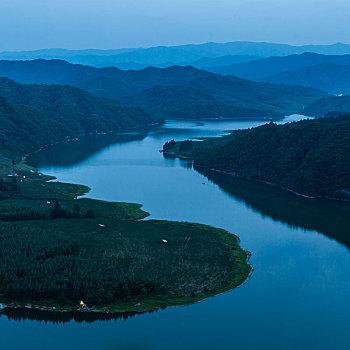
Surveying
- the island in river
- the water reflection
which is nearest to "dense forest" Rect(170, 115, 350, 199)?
the island in river

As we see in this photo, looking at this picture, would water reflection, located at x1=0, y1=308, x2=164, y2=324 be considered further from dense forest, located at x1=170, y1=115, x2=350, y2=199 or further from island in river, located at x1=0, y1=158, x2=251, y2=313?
dense forest, located at x1=170, y1=115, x2=350, y2=199

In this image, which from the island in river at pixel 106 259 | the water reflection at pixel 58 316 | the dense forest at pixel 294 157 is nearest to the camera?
the water reflection at pixel 58 316

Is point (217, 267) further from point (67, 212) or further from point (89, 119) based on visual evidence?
point (89, 119)

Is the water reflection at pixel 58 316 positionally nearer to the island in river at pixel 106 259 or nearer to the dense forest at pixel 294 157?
the island in river at pixel 106 259

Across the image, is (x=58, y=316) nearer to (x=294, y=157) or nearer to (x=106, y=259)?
(x=106, y=259)

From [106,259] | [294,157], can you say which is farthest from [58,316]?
[294,157]

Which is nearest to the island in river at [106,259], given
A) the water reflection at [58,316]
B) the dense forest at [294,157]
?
the water reflection at [58,316]

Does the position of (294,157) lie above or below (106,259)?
above
